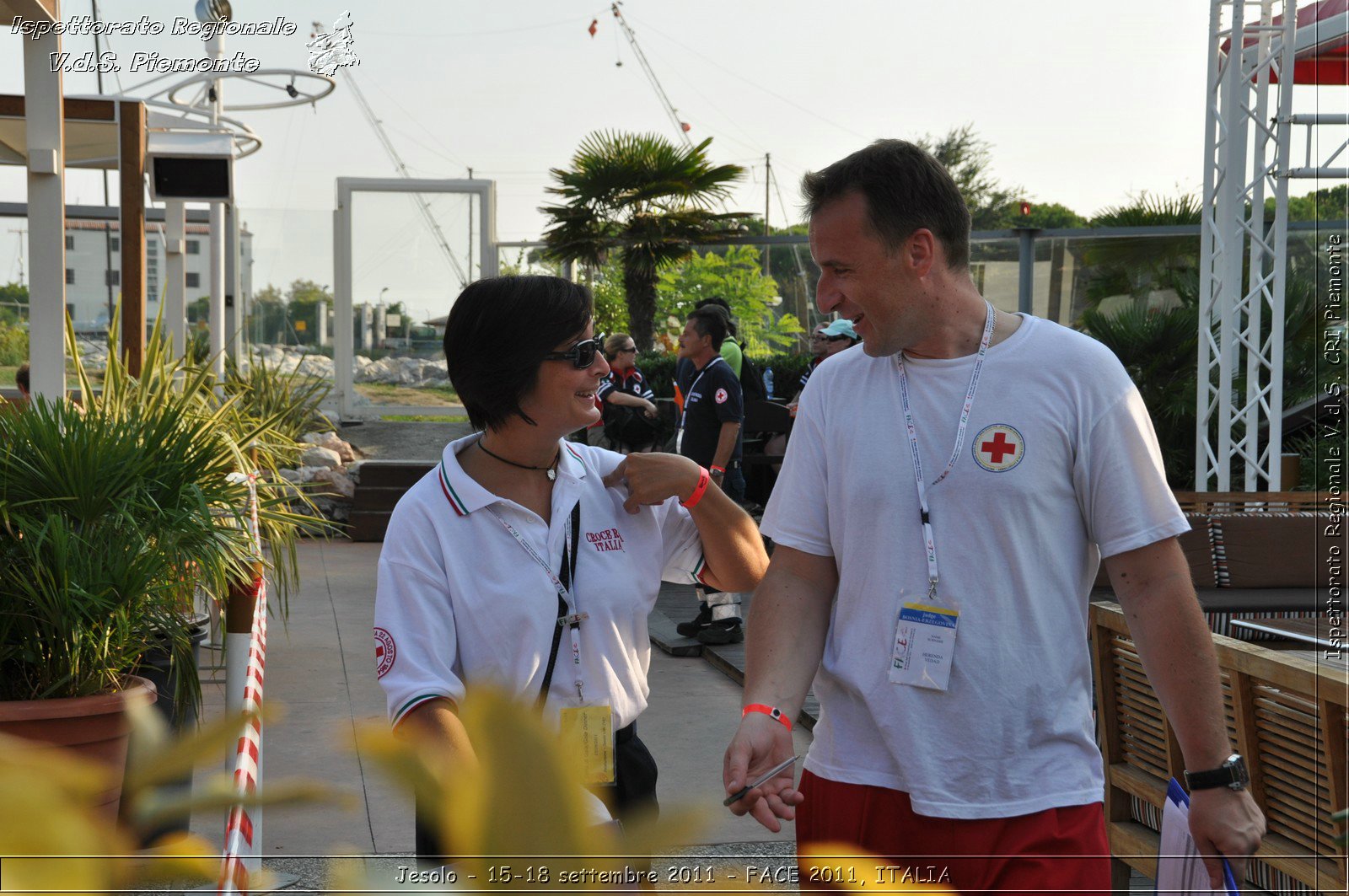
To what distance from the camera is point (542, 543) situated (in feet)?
7.85

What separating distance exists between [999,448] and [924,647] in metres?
0.36

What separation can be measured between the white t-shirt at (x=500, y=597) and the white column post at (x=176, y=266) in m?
8.74

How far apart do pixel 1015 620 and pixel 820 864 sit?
63.4 inches

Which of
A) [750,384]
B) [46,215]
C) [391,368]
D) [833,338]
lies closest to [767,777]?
[46,215]

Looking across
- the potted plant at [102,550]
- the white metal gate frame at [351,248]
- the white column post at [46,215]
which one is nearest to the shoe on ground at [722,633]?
the potted plant at [102,550]

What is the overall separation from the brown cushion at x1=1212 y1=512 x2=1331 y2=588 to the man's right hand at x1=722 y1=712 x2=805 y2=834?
449 cm

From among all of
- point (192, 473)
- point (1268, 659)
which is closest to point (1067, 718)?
point (1268, 659)

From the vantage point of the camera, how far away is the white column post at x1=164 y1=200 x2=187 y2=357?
34.6ft

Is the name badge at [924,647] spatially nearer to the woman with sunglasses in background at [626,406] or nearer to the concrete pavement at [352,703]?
the concrete pavement at [352,703]

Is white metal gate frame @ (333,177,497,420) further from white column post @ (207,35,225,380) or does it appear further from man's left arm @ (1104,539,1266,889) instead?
man's left arm @ (1104,539,1266,889)

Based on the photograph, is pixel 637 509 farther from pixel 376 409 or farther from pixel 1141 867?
pixel 376 409

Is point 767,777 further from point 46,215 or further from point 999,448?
point 46,215

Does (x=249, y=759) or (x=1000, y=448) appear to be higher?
(x=1000, y=448)

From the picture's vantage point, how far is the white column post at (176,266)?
10.5 metres
